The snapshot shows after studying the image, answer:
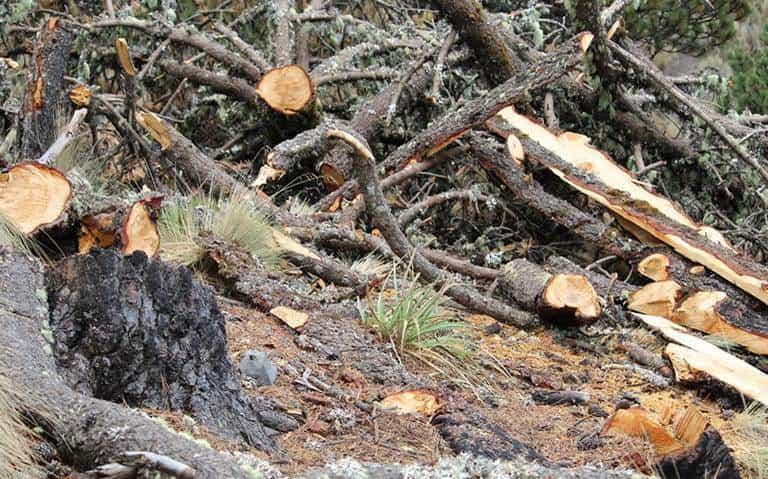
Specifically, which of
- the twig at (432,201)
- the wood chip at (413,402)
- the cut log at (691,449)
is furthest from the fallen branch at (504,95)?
the cut log at (691,449)

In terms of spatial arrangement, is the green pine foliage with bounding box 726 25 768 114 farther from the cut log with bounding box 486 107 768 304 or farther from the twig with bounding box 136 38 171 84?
the twig with bounding box 136 38 171 84

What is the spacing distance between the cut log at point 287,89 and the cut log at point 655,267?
2.12 m

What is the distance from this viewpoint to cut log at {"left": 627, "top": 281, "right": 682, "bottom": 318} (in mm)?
5207

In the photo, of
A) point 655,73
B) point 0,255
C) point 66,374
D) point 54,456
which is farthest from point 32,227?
point 655,73

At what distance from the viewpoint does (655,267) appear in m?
5.46

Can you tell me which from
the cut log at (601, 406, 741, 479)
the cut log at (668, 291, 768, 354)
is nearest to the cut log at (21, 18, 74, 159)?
the cut log at (601, 406, 741, 479)

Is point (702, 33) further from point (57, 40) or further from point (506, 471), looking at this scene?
point (506, 471)

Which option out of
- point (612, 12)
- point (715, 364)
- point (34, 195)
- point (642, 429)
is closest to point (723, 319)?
point (715, 364)

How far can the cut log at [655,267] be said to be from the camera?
214 inches

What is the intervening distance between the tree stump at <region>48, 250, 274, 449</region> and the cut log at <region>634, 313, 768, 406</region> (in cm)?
242

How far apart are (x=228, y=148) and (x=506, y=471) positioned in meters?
4.70

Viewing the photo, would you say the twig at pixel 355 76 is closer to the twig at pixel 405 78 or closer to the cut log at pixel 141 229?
the twig at pixel 405 78

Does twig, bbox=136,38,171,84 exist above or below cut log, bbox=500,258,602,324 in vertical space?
above

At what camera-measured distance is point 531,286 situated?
200 inches
